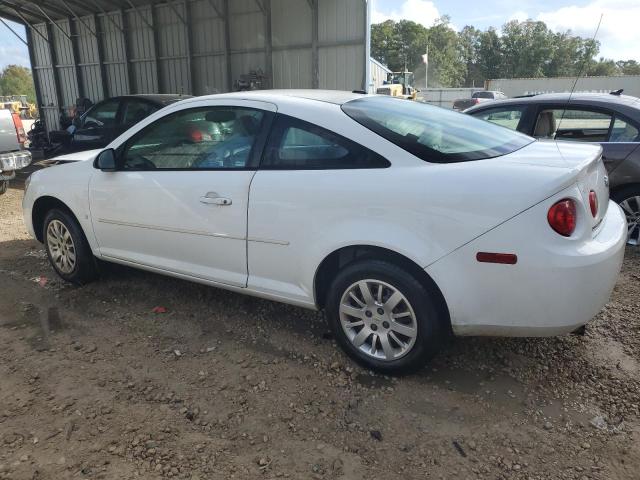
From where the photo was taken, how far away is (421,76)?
80438mm

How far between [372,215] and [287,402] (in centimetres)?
112

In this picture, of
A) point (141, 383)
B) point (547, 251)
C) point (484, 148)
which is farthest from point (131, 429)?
point (484, 148)

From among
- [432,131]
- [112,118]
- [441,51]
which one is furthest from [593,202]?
[441,51]

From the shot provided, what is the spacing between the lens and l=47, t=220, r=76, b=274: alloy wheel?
4301 mm

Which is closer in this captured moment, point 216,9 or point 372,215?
point 372,215

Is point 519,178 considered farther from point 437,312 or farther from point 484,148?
point 437,312

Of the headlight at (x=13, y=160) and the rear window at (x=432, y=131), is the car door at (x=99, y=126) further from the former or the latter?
the rear window at (x=432, y=131)

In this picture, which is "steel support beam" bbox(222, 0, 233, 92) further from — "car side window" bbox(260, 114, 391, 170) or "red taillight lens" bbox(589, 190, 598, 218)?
"red taillight lens" bbox(589, 190, 598, 218)

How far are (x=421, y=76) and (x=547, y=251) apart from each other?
83.8m

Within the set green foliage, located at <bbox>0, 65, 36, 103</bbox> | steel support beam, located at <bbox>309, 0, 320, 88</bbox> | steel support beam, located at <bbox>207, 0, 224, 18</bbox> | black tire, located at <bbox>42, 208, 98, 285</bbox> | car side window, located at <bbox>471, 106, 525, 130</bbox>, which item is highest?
green foliage, located at <bbox>0, 65, 36, 103</bbox>

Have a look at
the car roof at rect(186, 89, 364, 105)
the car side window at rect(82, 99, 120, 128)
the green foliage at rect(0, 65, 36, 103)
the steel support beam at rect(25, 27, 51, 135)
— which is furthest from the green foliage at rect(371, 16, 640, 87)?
the car roof at rect(186, 89, 364, 105)

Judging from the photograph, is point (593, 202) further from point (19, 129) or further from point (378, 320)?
point (19, 129)

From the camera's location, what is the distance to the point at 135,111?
8391 mm

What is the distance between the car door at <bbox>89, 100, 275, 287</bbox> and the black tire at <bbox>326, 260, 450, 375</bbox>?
0.71 m
